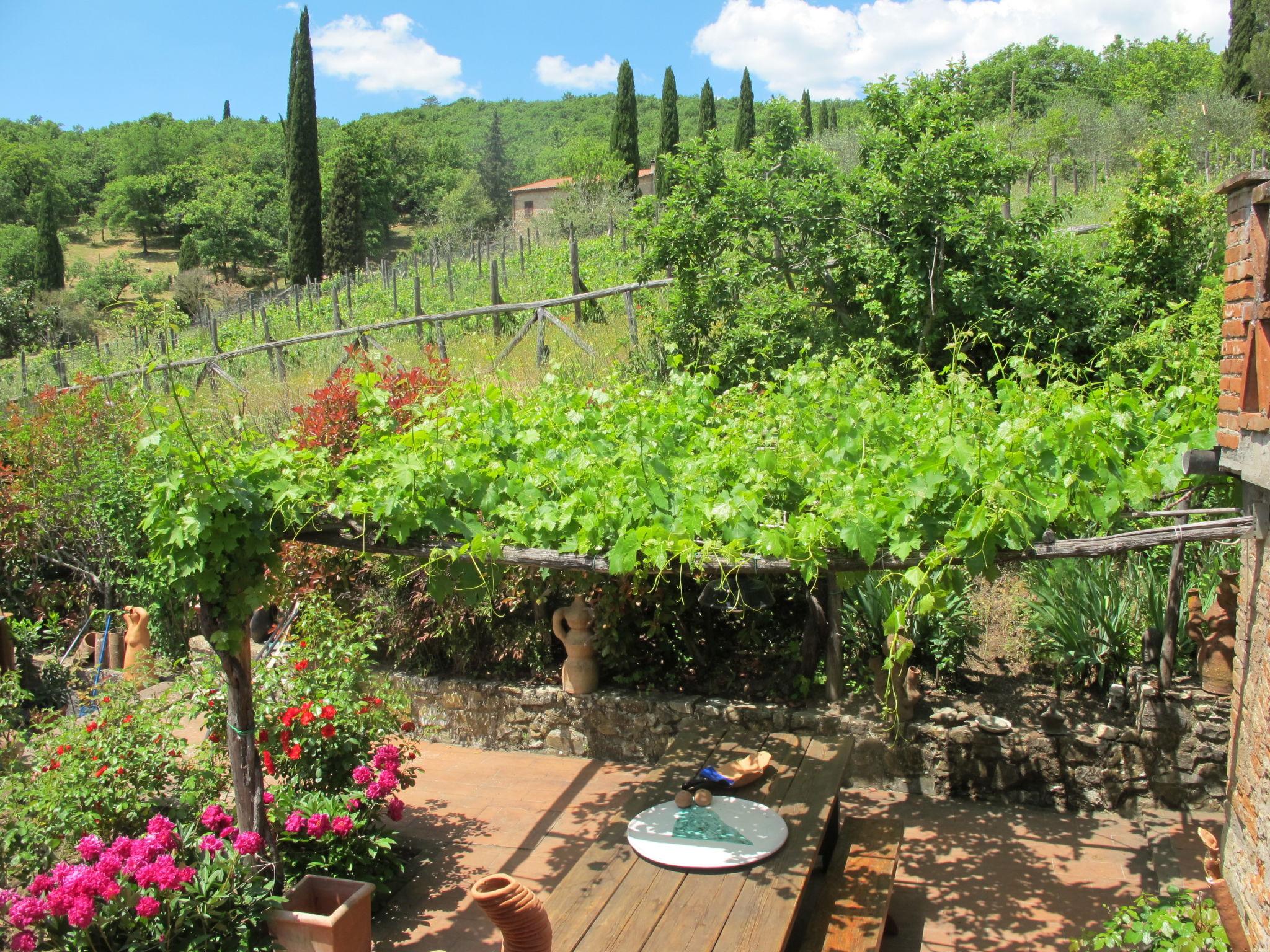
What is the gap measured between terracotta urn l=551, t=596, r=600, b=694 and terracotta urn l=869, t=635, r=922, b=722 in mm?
1711

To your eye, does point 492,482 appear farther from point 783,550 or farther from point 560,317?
point 560,317

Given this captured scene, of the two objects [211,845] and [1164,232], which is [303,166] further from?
[211,845]

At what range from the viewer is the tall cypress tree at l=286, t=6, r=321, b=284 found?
96.4ft

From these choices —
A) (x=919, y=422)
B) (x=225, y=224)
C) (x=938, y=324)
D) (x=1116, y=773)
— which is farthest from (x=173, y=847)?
(x=225, y=224)

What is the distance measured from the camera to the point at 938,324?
7.52m

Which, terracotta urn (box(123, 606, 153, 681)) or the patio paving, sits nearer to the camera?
the patio paving

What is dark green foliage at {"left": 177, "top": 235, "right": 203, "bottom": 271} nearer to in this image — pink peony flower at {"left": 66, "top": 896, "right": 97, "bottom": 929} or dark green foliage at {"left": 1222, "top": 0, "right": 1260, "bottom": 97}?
dark green foliage at {"left": 1222, "top": 0, "right": 1260, "bottom": 97}

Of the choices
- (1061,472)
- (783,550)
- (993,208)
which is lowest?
(783,550)

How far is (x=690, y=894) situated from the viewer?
2.99m

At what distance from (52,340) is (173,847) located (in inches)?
1281

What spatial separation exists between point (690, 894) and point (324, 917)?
139cm

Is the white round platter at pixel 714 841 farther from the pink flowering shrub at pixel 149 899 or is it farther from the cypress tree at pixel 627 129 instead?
the cypress tree at pixel 627 129

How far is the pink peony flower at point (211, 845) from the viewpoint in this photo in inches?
133

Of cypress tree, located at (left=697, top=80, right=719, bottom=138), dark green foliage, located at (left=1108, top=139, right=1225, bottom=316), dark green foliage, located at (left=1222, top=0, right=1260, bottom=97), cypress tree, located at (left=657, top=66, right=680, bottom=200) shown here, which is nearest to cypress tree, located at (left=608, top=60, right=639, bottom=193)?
cypress tree, located at (left=657, top=66, right=680, bottom=200)
